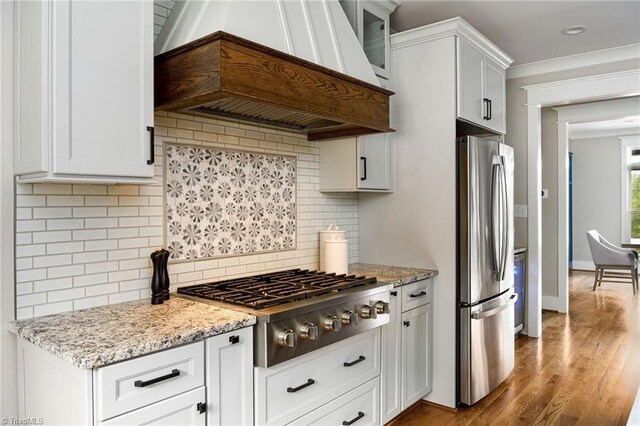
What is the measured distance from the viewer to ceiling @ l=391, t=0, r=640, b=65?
3.20 meters

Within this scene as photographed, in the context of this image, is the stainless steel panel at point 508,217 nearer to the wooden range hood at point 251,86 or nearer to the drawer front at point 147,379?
the wooden range hood at point 251,86

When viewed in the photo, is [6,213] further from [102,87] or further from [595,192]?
[595,192]

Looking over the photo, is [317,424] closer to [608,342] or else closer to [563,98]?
[608,342]

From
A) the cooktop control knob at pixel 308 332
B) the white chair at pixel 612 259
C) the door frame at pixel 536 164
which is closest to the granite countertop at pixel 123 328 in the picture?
the cooktop control knob at pixel 308 332

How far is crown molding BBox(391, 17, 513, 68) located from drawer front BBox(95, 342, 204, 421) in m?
2.43

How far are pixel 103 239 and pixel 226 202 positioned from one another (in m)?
0.70

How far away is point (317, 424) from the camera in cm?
215

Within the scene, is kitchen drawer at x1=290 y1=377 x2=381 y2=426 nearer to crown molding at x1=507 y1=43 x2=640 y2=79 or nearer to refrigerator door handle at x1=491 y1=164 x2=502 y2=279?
refrigerator door handle at x1=491 y1=164 x2=502 y2=279

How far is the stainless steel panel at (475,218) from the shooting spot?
9.71ft

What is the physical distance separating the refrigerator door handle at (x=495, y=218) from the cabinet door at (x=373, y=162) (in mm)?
714

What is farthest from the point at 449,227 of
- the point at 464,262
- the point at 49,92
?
the point at 49,92

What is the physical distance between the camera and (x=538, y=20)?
3467 mm

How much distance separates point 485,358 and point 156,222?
7.52ft

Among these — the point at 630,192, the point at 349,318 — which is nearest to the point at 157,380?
the point at 349,318
